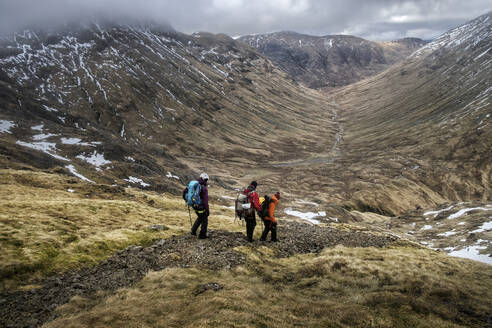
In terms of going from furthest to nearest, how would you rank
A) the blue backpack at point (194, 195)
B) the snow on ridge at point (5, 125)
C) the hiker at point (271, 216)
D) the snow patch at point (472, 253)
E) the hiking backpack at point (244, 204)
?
the snow on ridge at point (5, 125)
the snow patch at point (472, 253)
the hiker at point (271, 216)
the hiking backpack at point (244, 204)
the blue backpack at point (194, 195)

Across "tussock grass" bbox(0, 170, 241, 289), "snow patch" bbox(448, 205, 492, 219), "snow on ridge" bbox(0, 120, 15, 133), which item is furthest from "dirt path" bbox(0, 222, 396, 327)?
"snow on ridge" bbox(0, 120, 15, 133)

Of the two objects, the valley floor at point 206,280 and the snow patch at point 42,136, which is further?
the snow patch at point 42,136

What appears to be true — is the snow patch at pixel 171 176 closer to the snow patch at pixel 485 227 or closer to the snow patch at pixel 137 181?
the snow patch at pixel 137 181

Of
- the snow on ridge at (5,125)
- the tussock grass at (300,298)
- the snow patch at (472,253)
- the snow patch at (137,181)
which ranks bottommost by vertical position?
the snow patch at (472,253)

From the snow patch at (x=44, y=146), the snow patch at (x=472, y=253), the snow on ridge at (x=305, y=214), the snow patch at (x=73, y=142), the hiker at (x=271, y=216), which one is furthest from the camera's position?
the snow patch at (x=73, y=142)

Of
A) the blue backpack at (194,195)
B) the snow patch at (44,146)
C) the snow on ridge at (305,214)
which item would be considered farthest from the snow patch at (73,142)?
the blue backpack at (194,195)

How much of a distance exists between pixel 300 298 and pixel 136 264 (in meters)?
8.71

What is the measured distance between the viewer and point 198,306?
38.1ft

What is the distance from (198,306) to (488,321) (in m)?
12.2

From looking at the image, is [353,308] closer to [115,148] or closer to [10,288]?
[10,288]

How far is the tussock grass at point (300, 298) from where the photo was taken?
10750mm

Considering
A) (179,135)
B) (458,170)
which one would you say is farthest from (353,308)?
(179,135)

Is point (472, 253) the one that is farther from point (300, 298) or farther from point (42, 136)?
point (42, 136)

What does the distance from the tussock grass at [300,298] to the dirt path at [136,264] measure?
2.68 feet
